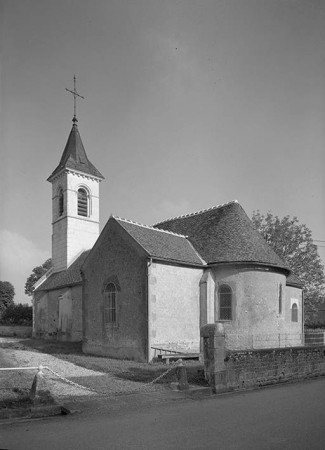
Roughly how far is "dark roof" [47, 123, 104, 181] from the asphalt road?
92.9ft

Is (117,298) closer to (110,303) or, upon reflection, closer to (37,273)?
(110,303)

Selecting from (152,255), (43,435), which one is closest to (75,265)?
(152,255)

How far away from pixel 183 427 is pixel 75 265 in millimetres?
26058

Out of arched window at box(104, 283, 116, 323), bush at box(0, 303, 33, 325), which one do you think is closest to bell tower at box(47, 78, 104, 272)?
bush at box(0, 303, 33, 325)

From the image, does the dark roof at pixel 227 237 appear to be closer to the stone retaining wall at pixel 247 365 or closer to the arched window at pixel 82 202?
the stone retaining wall at pixel 247 365

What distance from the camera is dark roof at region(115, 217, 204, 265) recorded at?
18.8 m

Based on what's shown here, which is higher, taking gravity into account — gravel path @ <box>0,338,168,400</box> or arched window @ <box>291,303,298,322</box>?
arched window @ <box>291,303,298,322</box>

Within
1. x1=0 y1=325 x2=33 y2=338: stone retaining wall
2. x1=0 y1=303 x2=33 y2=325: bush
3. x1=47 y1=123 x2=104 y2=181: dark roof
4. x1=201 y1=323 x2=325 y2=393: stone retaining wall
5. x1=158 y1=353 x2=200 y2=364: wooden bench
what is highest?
x1=47 y1=123 x2=104 y2=181: dark roof

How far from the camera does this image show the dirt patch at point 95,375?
10719 mm

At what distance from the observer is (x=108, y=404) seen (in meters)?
9.00

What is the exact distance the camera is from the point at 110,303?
65.0 feet

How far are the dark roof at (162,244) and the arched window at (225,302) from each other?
166 centimetres

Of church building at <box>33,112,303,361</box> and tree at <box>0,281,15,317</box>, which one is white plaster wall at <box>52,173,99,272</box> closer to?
church building at <box>33,112,303,361</box>

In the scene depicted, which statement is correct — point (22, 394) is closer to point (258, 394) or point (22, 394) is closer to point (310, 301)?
point (258, 394)
